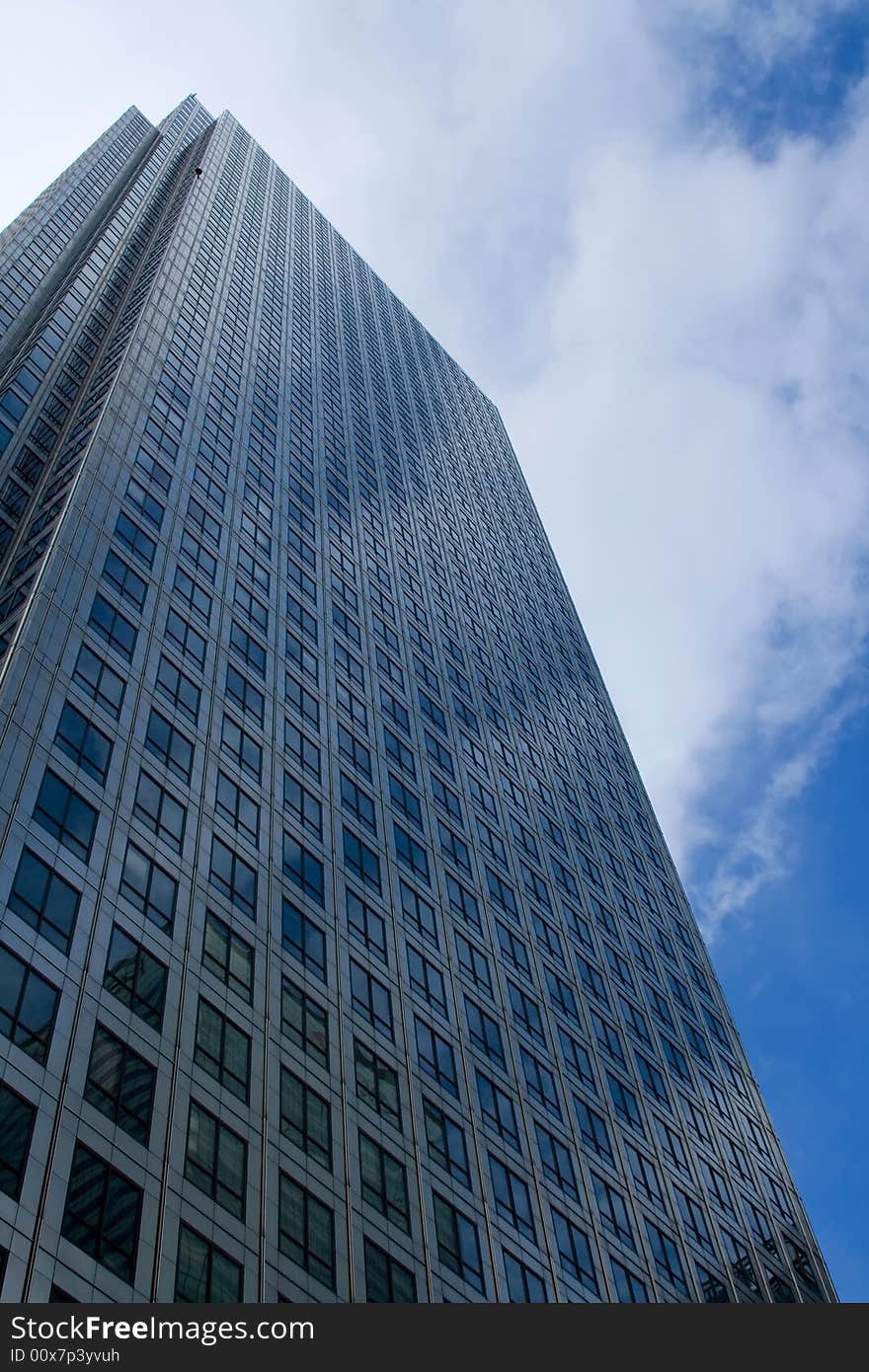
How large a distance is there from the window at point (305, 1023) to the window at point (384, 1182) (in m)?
3.01

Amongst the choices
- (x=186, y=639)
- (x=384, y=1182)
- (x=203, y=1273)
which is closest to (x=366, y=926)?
(x=384, y=1182)

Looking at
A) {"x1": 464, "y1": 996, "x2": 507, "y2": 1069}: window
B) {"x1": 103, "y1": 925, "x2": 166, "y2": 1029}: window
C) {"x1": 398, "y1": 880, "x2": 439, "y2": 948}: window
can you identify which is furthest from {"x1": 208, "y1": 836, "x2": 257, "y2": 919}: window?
{"x1": 464, "y1": 996, "x2": 507, "y2": 1069}: window

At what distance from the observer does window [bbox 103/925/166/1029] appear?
35500 millimetres

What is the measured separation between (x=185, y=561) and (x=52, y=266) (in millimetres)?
62014

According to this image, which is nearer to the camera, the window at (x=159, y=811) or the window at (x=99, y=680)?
the window at (x=159, y=811)

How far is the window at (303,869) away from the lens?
47.8 meters

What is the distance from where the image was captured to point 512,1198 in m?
46.7

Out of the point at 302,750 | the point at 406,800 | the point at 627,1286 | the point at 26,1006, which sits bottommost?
the point at 627,1286

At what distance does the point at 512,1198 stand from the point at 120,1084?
19457mm

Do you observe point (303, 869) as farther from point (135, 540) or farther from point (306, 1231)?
point (135, 540)

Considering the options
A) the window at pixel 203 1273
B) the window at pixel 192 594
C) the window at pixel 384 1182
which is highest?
the window at pixel 192 594

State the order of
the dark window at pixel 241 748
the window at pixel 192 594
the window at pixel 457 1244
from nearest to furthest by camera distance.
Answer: the window at pixel 457 1244
the dark window at pixel 241 748
the window at pixel 192 594

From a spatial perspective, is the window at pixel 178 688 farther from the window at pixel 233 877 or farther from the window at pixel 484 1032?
the window at pixel 484 1032

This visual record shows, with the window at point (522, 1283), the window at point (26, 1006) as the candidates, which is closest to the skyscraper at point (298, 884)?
the window at point (26, 1006)
